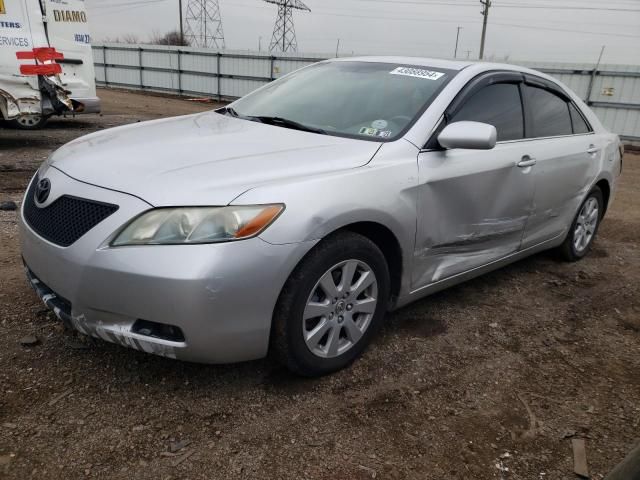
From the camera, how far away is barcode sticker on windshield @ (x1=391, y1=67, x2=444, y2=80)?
334 centimetres

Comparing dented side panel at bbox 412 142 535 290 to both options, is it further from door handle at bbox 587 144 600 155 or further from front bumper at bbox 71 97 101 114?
front bumper at bbox 71 97 101 114

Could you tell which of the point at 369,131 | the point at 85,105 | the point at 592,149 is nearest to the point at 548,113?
the point at 592,149

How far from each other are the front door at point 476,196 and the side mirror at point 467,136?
113 mm

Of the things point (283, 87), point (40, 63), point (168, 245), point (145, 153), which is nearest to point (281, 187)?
point (168, 245)

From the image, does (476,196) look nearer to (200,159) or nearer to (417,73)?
(417,73)

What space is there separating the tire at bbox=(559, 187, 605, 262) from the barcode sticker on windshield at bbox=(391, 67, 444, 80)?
1.91 meters

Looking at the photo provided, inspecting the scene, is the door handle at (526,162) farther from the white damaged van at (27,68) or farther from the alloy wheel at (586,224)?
the white damaged van at (27,68)

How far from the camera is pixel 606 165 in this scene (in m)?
4.63

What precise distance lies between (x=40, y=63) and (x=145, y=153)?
20.4 ft

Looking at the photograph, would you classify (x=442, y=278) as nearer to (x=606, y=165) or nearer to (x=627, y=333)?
(x=627, y=333)

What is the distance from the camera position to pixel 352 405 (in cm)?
255

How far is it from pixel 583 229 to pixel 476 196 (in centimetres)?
198

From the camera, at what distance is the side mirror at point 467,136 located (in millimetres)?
2875

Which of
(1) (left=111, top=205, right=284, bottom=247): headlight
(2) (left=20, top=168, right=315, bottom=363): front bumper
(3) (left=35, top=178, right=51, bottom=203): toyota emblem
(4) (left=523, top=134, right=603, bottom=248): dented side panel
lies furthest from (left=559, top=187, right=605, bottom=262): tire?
(3) (left=35, top=178, right=51, bottom=203): toyota emblem
